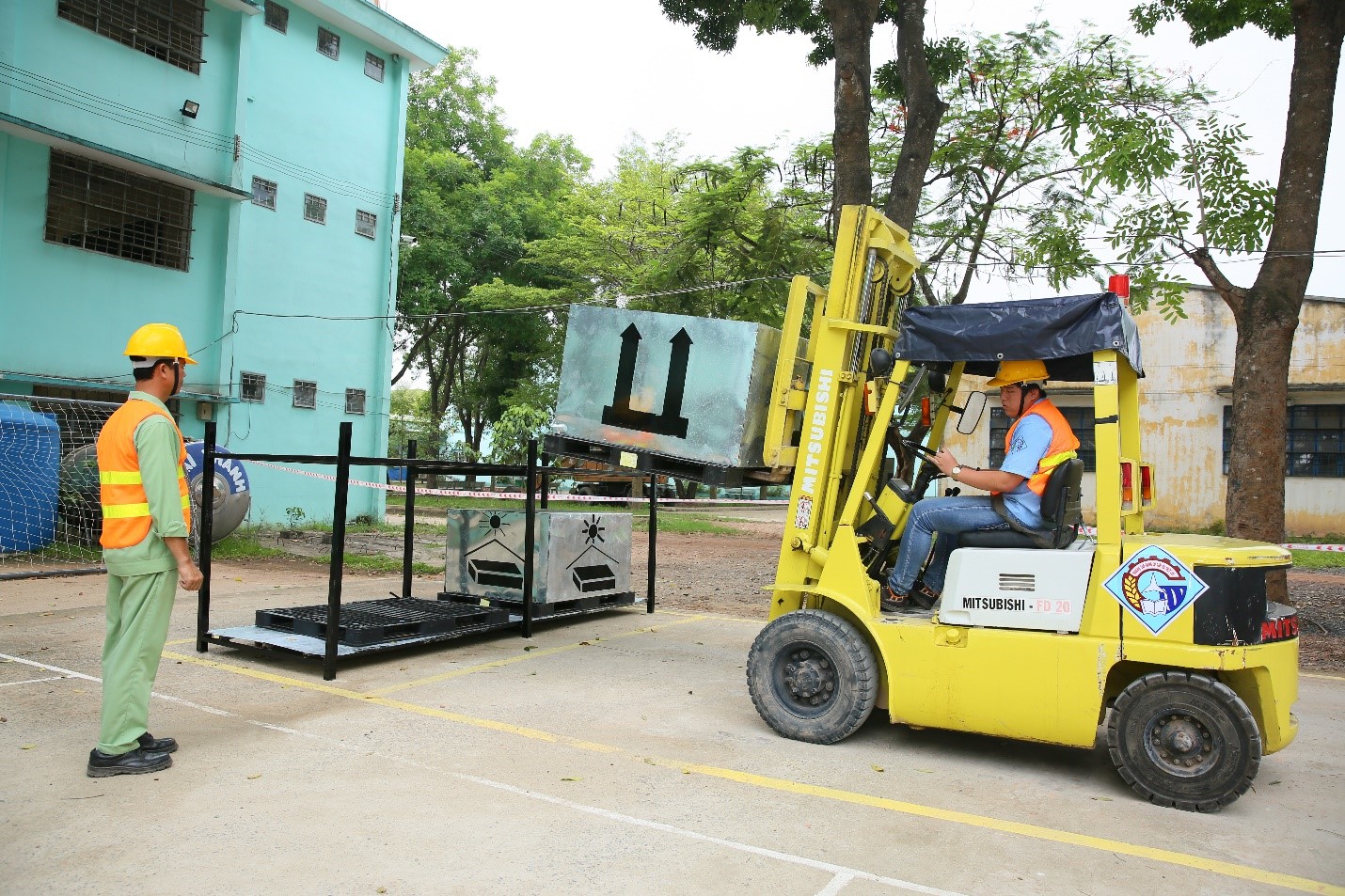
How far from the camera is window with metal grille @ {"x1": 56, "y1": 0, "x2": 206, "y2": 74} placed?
15.6 m

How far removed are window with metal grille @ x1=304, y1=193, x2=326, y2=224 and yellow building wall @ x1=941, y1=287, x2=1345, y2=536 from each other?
17291 millimetres

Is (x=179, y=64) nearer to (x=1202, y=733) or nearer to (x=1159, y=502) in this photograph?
(x=1202, y=733)

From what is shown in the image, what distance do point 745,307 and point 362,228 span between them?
9.20m

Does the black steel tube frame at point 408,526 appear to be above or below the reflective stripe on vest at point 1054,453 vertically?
below

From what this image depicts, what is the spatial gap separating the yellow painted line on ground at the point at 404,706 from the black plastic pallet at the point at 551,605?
2293 millimetres

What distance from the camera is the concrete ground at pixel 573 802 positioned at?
3.80 m

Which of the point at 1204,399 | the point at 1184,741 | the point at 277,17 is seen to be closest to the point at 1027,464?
the point at 1184,741

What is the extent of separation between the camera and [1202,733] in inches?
187

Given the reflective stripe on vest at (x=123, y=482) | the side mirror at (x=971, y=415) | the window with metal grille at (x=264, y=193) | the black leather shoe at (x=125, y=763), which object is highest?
the window with metal grille at (x=264, y=193)

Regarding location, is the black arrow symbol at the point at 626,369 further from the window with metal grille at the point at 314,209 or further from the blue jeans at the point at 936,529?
the window with metal grille at the point at 314,209

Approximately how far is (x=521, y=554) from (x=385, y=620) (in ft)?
5.11

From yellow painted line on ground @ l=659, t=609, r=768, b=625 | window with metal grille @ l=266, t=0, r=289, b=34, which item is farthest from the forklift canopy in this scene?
window with metal grille @ l=266, t=0, r=289, b=34

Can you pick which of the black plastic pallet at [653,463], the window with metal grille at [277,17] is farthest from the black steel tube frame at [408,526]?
the window with metal grille at [277,17]

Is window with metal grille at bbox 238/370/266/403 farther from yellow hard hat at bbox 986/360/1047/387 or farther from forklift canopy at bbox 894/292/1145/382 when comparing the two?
yellow hard hat at bbox 986/360/1047/387
